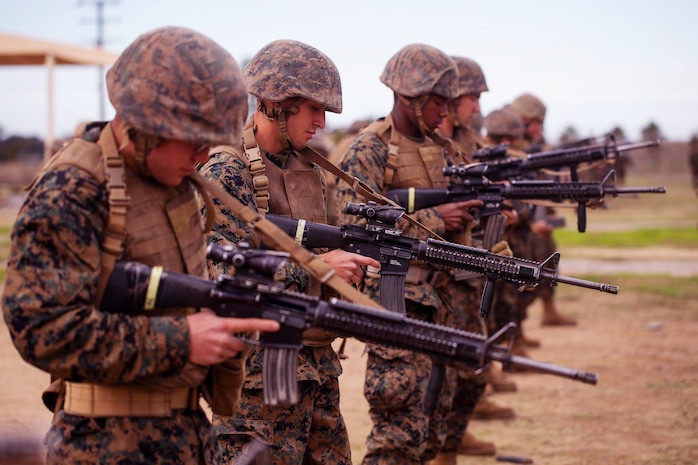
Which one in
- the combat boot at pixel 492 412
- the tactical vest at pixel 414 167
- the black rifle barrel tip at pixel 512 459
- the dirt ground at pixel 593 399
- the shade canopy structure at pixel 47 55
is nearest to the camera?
the tactical vest at pixel 414 167

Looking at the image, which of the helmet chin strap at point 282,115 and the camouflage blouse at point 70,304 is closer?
the camouflage blouse at point 70,304

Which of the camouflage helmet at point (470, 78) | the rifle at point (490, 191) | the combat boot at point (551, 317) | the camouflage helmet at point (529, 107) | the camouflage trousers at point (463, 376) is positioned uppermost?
the camouflage helmet at point (470, 78)

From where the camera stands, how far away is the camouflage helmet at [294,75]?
4918 millimetres

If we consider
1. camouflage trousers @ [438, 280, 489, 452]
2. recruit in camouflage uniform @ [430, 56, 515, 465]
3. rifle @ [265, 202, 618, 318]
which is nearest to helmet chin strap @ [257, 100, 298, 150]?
rifle @ [265, 202, 618, 318]

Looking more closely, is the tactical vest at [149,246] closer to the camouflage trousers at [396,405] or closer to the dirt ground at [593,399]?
the dirt ground at [593,399]

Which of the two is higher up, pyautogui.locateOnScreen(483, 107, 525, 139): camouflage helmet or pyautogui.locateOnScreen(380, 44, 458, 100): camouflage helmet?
pyautogui.locateOnScreen(380, 44, 458, 100): camouflage helmet

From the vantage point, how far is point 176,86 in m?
3.27

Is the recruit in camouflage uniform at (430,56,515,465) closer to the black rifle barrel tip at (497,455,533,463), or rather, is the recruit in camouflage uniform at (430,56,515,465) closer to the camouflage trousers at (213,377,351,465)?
the black rifle barrel tip at (497,455,533,463)

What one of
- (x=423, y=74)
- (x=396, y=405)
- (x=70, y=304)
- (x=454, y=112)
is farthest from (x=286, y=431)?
(x=454, y=112)

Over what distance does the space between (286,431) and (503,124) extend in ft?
20.7

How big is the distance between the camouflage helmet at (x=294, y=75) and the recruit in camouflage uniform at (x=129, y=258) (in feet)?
4.76

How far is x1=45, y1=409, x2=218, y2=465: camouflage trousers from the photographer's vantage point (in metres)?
3.24

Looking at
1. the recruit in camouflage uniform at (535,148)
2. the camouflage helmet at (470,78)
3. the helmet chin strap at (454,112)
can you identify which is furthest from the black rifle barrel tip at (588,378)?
the recruit in camouflage uniform at (535,148)

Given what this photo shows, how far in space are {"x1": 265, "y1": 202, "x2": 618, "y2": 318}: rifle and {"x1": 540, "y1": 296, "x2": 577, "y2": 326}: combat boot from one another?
9000 millimetres
